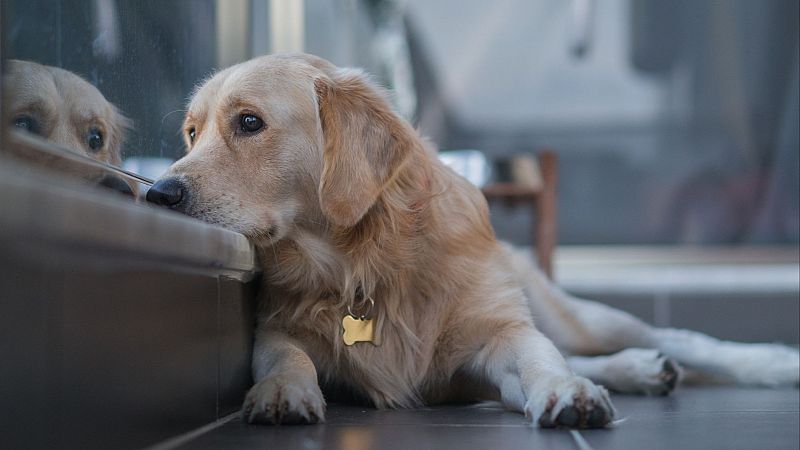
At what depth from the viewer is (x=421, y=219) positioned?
6.10 ft

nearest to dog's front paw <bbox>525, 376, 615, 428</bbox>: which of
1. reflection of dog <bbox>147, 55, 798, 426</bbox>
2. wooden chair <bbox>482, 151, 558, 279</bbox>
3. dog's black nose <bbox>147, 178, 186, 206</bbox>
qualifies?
reflection of dog <bbox>147, 55, 798, 426</bbox>

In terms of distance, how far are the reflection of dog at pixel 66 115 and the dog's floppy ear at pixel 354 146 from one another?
16.6 inches

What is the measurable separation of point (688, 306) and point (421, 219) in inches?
138

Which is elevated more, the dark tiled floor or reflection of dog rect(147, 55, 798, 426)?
reflection of dog rect(147, 55, 798, 426)

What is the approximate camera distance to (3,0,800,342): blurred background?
528 centimetres

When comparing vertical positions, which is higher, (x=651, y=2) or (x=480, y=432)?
(x=651, y=2)

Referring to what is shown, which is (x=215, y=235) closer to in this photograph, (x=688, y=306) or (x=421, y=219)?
(x=421, y=219)

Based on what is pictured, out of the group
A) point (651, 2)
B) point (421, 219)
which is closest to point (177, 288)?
point (421, 219)

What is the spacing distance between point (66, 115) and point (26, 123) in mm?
165

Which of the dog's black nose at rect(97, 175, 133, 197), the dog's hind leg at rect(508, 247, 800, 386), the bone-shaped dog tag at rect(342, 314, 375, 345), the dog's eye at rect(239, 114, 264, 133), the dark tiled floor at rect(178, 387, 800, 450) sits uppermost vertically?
the dog's eye at rect(239, 114, 264, 133)

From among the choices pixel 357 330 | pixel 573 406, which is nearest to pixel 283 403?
pixel 357 330

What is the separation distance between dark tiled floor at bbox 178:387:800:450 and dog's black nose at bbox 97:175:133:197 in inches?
17.3

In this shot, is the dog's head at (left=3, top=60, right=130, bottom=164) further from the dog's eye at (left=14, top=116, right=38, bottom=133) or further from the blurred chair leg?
the blurred chair leg

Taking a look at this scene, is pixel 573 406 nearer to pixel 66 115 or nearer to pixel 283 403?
pixel 283 403
